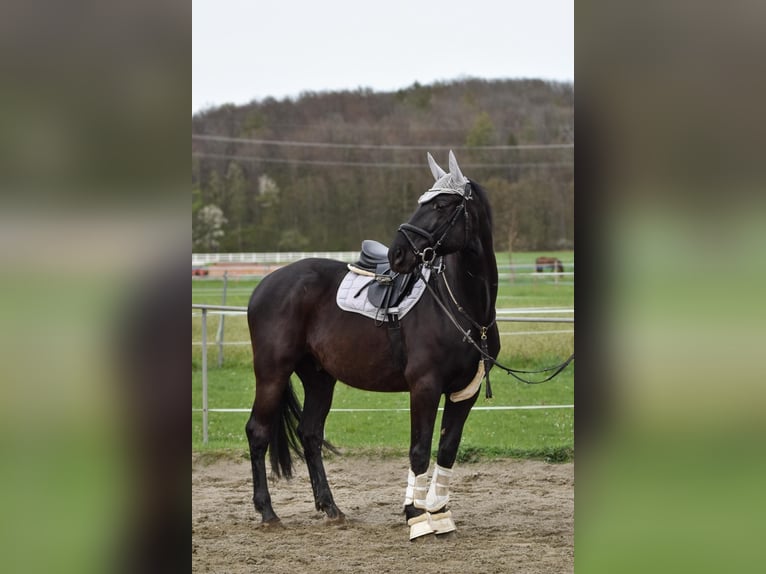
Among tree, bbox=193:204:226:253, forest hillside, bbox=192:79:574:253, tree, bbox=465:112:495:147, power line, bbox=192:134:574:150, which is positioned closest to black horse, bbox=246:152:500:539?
forest hillside, bbox=192:79:574:253

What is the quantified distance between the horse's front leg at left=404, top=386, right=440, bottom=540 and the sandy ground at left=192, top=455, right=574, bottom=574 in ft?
0.37

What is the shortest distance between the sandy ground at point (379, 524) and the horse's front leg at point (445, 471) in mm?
98

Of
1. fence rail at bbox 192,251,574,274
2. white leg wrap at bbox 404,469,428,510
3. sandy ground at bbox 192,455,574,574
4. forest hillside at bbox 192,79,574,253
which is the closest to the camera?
sandy ground at bbox 192,455,574,574

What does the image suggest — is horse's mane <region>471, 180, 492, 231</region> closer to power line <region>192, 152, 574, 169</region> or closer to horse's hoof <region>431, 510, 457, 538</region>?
horse's hoof <region>431, 510, 457, 538</region>

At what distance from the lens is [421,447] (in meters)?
4.25

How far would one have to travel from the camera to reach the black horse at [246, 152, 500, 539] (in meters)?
3.97

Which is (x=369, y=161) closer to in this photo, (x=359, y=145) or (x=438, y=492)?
(x=359, y=145)

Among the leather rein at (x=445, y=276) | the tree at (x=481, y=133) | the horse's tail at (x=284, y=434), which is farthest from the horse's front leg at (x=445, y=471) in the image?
the tree at (x=481, y=133)

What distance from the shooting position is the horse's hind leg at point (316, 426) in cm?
479
